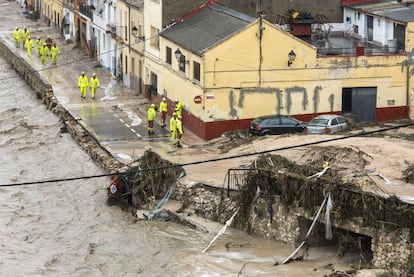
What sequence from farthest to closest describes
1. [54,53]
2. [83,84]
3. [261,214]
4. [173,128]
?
1. [54,53]
2. [83,84]
3. [173,128]
4. [261,214]

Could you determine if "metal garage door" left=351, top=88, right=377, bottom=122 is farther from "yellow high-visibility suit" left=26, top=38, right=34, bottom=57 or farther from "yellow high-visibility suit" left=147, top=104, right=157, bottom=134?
"yellow high-visibility suit" left=26, top=38, right=34, bottom=57

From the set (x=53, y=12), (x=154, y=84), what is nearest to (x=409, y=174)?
(x=154, y=84)

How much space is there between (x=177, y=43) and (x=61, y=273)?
17422mm

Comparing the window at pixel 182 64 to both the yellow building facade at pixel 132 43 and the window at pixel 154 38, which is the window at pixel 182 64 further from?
the yellow building facade at pixel 132 43

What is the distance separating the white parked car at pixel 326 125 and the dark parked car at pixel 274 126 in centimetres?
43

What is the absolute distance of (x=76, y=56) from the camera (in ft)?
224

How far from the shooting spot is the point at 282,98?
46125 millimetres

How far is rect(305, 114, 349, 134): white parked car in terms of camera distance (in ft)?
143

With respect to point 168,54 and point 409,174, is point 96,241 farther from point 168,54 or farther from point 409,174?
point 168,54

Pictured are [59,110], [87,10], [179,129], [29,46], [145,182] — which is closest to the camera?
[145,182]

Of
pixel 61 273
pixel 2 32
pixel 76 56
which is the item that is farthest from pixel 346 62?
pixel 2 32

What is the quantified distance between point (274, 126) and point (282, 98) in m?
2.54

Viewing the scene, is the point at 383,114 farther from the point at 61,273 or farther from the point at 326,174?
the point at 61,273

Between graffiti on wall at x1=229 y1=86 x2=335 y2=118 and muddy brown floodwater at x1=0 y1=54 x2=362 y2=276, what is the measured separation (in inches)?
251
